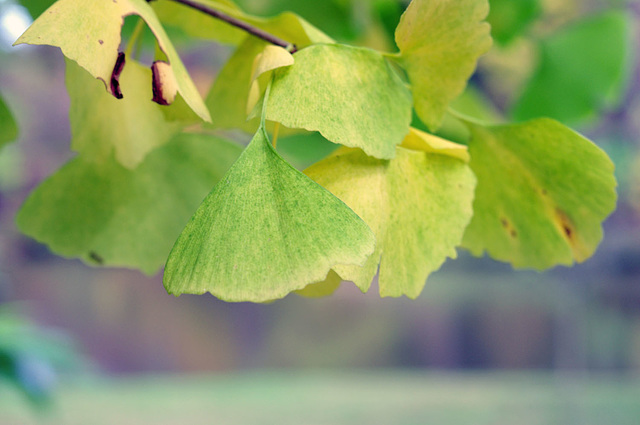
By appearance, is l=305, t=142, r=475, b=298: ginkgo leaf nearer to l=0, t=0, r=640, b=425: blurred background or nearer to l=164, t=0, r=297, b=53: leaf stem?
l=164, t=0, r=297, b=53: leaf stem

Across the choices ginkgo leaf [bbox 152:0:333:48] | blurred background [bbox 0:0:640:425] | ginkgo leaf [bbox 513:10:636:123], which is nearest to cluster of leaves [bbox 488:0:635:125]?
ginkgo leaf [bbox 513:10:636:123]

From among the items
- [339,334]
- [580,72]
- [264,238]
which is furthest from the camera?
[339,334]

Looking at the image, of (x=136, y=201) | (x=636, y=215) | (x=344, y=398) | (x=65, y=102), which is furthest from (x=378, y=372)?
(x=136, y=201)

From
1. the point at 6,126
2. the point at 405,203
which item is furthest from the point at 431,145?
the point at 6,126

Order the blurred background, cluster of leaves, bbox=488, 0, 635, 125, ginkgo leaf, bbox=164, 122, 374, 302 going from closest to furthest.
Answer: ginkgo leaf, bbox=164, 122, 374, 302
cluster of leaves, bbox=488, 0, 635, 125
the blurred background

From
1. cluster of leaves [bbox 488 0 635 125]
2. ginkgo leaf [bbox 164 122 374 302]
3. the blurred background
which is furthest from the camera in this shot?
the blurred background

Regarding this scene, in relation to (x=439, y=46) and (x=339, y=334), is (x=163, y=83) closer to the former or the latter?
(x=439, y=46)

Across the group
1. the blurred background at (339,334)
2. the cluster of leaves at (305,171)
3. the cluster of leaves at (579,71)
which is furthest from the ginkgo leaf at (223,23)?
the blurred background at (339,334)
